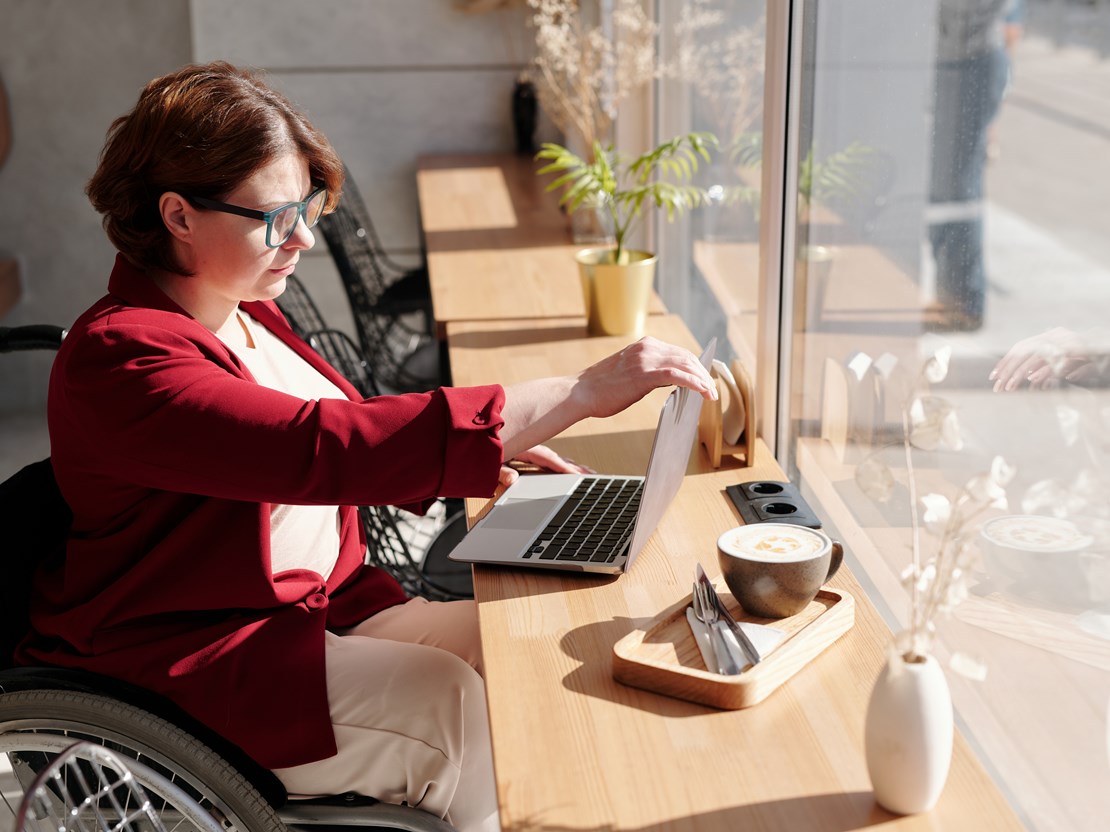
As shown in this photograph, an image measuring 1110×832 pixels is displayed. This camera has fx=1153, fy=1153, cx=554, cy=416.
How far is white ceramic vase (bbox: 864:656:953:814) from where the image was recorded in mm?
932

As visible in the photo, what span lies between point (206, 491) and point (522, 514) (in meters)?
0.48

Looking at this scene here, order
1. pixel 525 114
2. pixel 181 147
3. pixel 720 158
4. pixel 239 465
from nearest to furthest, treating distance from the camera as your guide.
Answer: pixel 239 465
pixel 181 147
pixel 720 158
pixel 525 114

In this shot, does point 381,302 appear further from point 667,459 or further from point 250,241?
point 667,459

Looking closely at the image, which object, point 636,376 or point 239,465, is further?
point 636,376

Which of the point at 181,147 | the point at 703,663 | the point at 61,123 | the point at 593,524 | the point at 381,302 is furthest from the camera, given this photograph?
the point at 61,123

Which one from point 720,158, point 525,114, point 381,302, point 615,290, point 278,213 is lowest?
point 381,302

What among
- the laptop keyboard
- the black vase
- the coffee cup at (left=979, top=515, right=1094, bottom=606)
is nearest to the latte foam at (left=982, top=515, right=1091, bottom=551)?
the coffee cup at (left=979, top=515, right=1094, bottom=606)

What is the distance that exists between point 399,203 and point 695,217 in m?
2.21

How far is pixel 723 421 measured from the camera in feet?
5.89

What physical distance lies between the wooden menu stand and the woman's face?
658mm

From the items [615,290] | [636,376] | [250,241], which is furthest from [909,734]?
[615,290]

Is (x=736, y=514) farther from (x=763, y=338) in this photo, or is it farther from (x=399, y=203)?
(x=399, y=203)

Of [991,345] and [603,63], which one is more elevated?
[603,63]

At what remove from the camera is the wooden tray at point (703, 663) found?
1.15m
